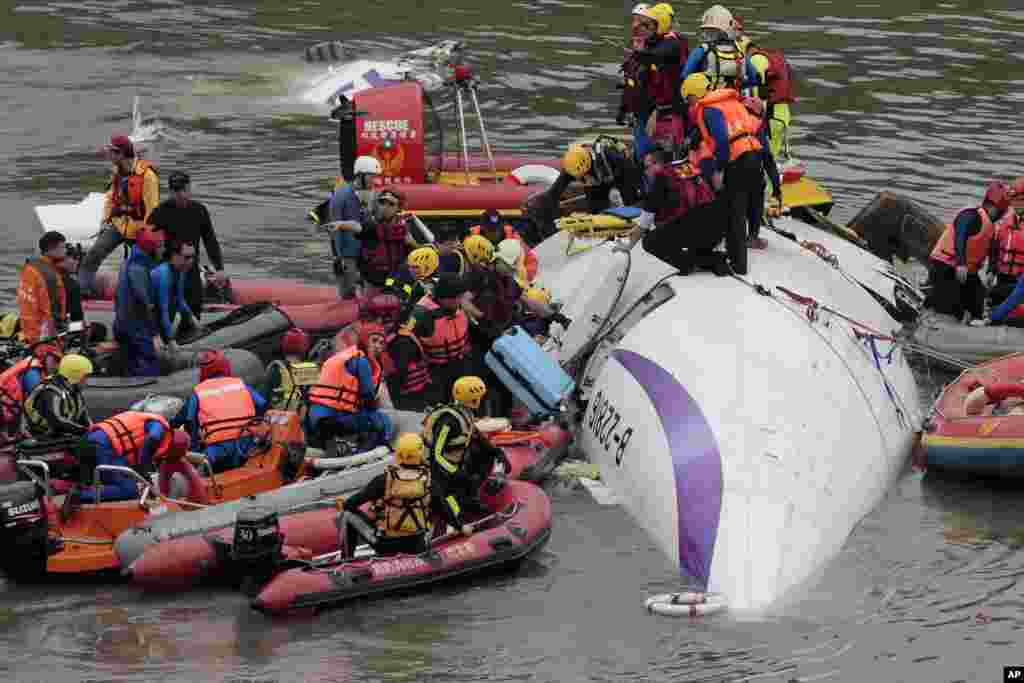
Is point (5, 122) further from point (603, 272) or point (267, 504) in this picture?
point (267, 504)

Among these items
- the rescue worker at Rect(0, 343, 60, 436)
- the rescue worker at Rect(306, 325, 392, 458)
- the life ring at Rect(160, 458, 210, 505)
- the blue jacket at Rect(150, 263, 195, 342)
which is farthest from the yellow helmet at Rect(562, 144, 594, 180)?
the life ring at Rect(160, 458, 210, 505)

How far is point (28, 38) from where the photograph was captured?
31.6 meters

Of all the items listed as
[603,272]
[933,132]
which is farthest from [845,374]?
[933,132]

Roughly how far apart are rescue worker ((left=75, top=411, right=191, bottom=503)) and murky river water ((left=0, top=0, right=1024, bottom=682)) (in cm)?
70

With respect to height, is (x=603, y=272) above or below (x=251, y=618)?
above

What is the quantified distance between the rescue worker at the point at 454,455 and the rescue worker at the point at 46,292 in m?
4.15

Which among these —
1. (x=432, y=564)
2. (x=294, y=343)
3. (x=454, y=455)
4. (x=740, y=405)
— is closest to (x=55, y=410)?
(x=294, y=343)

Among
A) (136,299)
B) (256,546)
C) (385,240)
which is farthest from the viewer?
(385,240)

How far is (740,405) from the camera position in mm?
13305

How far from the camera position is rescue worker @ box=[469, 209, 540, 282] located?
16625mm

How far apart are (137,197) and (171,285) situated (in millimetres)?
1871

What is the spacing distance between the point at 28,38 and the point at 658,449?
70.0 ft

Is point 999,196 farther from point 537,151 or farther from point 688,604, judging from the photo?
point 537,151

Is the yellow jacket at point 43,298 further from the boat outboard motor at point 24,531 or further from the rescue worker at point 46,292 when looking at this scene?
the boat outboard motor at point 24,531
